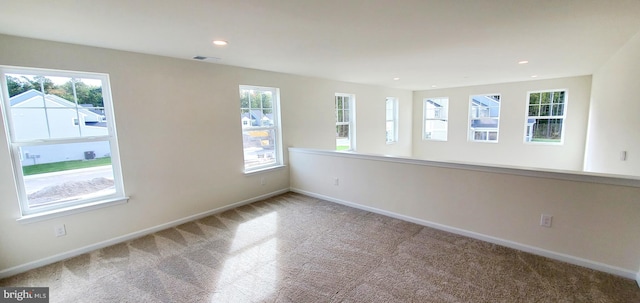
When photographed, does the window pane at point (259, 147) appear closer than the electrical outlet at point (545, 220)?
No

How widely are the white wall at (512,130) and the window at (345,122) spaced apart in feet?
6.18

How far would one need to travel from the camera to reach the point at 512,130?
641cm

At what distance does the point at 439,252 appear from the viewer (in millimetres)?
2684

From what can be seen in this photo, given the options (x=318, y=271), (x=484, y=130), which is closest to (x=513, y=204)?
(x=318, y=271)

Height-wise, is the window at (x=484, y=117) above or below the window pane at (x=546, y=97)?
below

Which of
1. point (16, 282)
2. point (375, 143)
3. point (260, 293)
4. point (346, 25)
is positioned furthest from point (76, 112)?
point (375, 143)

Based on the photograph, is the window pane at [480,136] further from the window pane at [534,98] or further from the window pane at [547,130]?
the window pane at [534,98]

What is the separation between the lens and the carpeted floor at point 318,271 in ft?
6.84

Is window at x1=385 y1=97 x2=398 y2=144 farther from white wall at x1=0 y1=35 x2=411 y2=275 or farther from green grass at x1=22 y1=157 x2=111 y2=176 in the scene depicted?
green grass at x1=22 y1=157 x2=111 y2=176

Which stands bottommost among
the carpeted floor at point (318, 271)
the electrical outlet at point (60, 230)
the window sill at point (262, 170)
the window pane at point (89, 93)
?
the carpeted floor at point (318, 271)

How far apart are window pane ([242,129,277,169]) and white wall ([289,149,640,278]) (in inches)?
52.2

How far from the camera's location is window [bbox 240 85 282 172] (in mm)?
4234

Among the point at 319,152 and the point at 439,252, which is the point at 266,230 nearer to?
the point at 319,152

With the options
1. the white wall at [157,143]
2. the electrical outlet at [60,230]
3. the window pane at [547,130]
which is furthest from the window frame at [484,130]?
the electrical outlet at [60,230]
